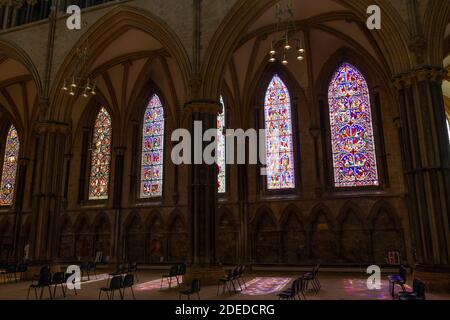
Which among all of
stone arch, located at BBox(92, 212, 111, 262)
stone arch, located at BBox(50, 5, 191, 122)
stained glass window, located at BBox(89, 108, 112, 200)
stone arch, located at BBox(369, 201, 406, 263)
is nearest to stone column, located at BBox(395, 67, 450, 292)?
stone arch, located at BBox(369, 201, 406, 263)

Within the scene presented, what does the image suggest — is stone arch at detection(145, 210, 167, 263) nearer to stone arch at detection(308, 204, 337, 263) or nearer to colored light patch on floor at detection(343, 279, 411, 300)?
stone arch at detection(308, 204, 337, 263)

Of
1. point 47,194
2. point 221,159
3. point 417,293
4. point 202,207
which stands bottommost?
point 417,293

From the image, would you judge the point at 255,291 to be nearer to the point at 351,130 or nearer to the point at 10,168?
the point at 351,130

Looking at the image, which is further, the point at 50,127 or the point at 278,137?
the point at 278,137

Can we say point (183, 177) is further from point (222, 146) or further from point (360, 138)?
point (360, 138)

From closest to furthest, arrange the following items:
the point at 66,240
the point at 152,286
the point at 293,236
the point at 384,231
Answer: the point at 152,286, the point at 384,231, the point at 293,236, the point at 66,240

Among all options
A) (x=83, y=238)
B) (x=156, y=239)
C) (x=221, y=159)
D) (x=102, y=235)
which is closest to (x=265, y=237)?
(x=221, y=159)

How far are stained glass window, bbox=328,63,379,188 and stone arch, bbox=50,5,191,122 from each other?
346 inches

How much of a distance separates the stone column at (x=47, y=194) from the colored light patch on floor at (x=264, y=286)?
26.8ft

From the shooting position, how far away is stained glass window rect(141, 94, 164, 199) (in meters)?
20.3

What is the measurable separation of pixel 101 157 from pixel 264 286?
13788 millimetres

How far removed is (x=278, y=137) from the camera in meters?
18.4
